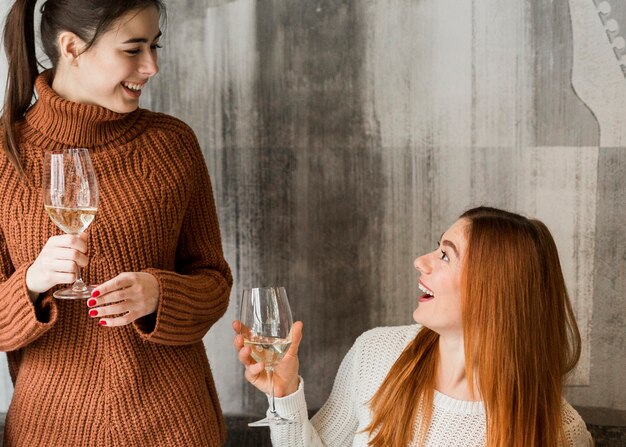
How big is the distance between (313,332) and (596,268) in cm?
80

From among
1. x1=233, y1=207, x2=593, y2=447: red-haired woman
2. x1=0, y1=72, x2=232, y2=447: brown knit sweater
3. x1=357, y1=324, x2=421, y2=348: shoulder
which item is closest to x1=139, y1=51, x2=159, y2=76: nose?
x1=0, y1=72, x2=232, y2=447: brown knit sweater

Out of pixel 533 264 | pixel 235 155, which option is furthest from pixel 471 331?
pixel 235 155

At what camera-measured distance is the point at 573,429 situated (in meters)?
1.64

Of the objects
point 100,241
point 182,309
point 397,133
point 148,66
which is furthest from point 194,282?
point 397,133

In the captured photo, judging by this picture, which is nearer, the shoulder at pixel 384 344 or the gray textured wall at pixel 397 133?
the shoulder at pixel 384 344

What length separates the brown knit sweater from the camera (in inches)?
59.2

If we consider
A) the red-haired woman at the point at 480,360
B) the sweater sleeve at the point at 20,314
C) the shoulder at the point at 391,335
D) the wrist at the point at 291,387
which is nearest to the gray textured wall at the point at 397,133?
the shoulder at the point at 391,335

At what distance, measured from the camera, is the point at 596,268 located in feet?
7.02

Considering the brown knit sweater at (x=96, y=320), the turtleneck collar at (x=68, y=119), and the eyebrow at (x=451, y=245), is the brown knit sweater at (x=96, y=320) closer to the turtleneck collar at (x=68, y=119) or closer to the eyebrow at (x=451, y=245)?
the turtleneck collar at (x=68, y=119)

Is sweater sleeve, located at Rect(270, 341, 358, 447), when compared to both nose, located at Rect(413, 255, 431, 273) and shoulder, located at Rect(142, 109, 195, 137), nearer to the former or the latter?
nose, located at Rect(413, 255, 431, 273)

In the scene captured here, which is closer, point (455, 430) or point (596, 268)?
point (455, 430)

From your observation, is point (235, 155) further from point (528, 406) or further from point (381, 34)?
point (528, 406)

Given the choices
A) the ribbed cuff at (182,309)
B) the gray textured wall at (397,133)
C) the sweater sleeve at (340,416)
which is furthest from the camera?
the gray textured wall at (397,133)

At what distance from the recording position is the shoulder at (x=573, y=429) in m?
1.63
